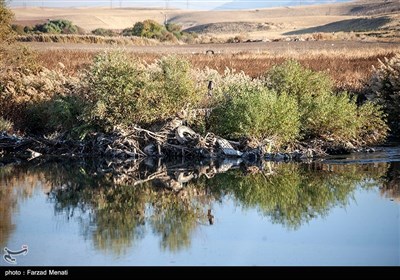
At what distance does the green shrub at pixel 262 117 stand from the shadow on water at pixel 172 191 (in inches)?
47.7

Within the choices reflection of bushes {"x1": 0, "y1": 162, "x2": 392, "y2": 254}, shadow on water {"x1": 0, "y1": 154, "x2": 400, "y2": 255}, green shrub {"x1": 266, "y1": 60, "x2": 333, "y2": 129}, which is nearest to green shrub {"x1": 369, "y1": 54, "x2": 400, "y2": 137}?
green shrub {"x1": 266, "y1": 60, "x2": 333, "y2": 129}

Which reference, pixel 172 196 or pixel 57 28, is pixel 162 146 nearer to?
pixel 172 196

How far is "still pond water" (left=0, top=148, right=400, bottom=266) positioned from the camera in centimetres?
1216

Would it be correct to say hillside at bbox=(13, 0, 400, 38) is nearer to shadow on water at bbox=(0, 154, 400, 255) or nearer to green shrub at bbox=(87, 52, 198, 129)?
green shrub at bbox=(87, 52, 198, 129)

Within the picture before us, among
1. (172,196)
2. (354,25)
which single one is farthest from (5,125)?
(354,25)

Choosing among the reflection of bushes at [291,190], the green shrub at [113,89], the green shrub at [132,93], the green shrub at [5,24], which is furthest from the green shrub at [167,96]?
the green shrub at [5,24]

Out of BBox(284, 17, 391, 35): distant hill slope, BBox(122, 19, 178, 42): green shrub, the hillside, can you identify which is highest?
BBox(122, 19, 178, 42): green shrub

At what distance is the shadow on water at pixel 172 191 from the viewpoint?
14195 mm

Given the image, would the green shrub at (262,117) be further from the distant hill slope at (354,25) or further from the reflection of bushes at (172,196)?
the distant hill slope at (354,25)

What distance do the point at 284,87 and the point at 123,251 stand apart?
12955mm

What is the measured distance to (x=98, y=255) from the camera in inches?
474

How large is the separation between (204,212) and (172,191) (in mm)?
2316

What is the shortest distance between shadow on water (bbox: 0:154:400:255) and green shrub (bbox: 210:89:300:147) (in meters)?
1.21

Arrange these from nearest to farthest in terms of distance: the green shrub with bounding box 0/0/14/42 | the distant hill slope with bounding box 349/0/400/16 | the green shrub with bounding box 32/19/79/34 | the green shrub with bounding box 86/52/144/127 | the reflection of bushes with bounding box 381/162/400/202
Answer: the reflection of bushes with bounding box 381/162/400/202 < the green shrub with bounding box 86/52/144/127 < the green shrub with bounding box 0/0/14/42 < the green shrub with bounding box 32/19/79/34 < the distant hill slope with bounding box 349/0/400/16
